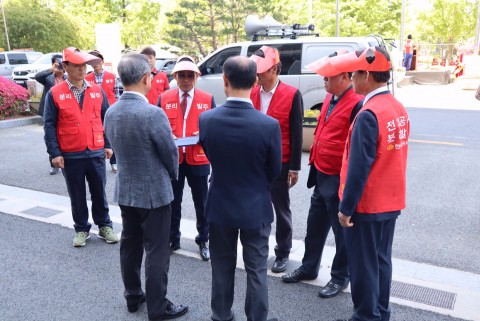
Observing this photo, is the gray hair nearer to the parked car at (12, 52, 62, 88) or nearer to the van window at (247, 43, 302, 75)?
the van window at (247, 43, 302, 75)

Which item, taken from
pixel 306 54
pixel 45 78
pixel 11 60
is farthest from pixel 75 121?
pixel 11 60

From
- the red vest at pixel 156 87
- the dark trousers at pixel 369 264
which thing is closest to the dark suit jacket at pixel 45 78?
the red vest at pixel 156 87

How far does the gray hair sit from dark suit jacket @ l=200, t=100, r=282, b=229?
57cm

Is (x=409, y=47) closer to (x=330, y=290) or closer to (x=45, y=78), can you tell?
(x=45, y=78)

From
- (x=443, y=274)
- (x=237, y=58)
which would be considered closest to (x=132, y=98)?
(x=237, y=58)

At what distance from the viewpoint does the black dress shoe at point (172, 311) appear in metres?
3.24

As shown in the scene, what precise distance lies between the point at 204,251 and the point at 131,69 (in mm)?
1975

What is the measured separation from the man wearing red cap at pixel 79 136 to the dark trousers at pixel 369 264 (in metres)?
2.68

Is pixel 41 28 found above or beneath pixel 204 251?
above

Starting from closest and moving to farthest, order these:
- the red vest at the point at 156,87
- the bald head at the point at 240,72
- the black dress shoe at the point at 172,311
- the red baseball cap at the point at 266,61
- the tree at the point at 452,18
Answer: the bald head at the point at 240,72
the black dress shoe at the point at 172,311
the red baseball cap at the point at 266,61
the red vest at the point at 156,87
the tree at the point at 452,18

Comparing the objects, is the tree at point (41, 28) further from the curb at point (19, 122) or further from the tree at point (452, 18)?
the tree at point (452, 18)

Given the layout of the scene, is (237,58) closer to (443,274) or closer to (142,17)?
(443,274)

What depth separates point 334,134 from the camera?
3.27 meters

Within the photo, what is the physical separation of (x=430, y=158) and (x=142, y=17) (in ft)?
83.3
